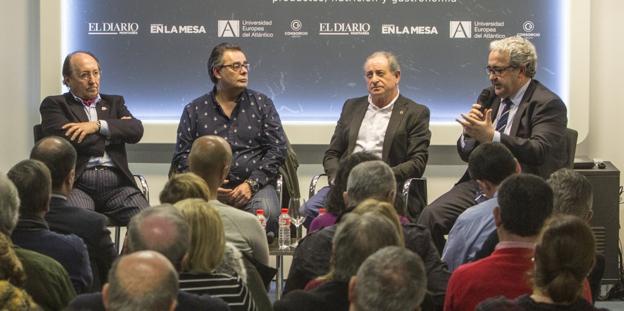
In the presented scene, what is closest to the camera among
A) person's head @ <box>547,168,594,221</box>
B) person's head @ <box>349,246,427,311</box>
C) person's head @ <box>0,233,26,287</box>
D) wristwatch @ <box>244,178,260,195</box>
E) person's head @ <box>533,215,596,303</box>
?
person's head @ <box>349,246,427,311</box>

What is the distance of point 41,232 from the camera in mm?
4047

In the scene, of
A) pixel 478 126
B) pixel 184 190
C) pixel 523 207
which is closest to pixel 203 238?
pixel 184 190

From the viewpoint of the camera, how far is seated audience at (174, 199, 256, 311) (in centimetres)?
Result: 346

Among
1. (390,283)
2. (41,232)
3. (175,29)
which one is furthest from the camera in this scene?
(175,29)

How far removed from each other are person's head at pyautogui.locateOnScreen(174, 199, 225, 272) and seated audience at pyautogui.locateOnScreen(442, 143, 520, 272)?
4.18 ft

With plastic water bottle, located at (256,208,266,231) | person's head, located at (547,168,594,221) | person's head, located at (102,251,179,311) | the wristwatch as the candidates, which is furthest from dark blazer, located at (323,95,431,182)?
person's head, located at (102,251,179,311)

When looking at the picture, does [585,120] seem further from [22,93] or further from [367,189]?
[22,93]

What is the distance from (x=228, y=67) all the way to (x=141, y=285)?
4042 millimetres

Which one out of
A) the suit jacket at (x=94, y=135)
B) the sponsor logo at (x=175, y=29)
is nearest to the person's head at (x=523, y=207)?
the suit jacket at (x=94, y=135)

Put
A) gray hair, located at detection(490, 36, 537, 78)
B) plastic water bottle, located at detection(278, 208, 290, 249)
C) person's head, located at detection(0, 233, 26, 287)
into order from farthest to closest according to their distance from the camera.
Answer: gray hair, located at detection(490, 36, 537, 78) < plastic water bottle, located at detection(278, 208, 290, 249) < person's head, located at detection(0, 233, 26, 287)

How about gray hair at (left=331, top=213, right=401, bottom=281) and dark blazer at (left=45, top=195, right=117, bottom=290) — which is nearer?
gray hair at (left=331, top=213, right=401, bottom=281)

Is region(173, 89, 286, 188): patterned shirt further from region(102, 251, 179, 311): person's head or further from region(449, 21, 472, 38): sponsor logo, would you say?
region(102, 251, 179, 311): person's head

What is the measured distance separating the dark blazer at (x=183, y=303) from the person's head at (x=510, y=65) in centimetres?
338

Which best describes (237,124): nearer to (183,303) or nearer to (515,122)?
(515,122)
